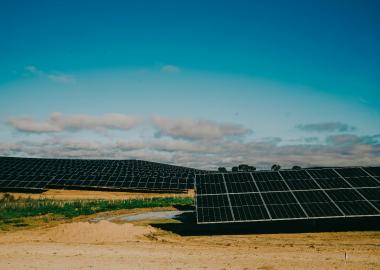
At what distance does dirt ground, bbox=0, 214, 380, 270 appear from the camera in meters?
16.1

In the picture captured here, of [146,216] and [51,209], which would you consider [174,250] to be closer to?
[146,216]

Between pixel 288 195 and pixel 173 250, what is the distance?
11760 millimetres

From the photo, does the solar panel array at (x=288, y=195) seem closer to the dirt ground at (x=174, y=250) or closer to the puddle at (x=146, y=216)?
the dirt ground at (x=174, y=250)

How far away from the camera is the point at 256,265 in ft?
52.1

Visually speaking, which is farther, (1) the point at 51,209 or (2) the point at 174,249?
(1) the point at 51,209

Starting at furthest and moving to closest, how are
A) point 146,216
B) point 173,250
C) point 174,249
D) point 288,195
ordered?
1. point 146,216
2. point 288,195
3. point 174,249
4. point 173,250

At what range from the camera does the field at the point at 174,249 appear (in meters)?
16.2

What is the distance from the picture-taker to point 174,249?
64.6 feet

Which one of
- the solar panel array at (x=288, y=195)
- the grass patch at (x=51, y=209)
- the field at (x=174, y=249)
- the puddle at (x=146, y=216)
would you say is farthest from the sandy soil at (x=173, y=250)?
the grass patch at (x=51, y=209)

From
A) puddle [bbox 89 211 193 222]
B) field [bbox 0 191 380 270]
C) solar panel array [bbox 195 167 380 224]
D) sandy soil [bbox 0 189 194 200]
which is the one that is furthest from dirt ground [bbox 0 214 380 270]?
sandy soil [bbox 0 189 194 200]

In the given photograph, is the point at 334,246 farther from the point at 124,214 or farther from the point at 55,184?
the point at 55,184

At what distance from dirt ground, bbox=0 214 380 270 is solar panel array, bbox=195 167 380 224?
1.60 m

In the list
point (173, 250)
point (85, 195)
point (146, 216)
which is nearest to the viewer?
point (173, 250)

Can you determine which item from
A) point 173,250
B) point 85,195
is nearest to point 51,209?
point 85,195
